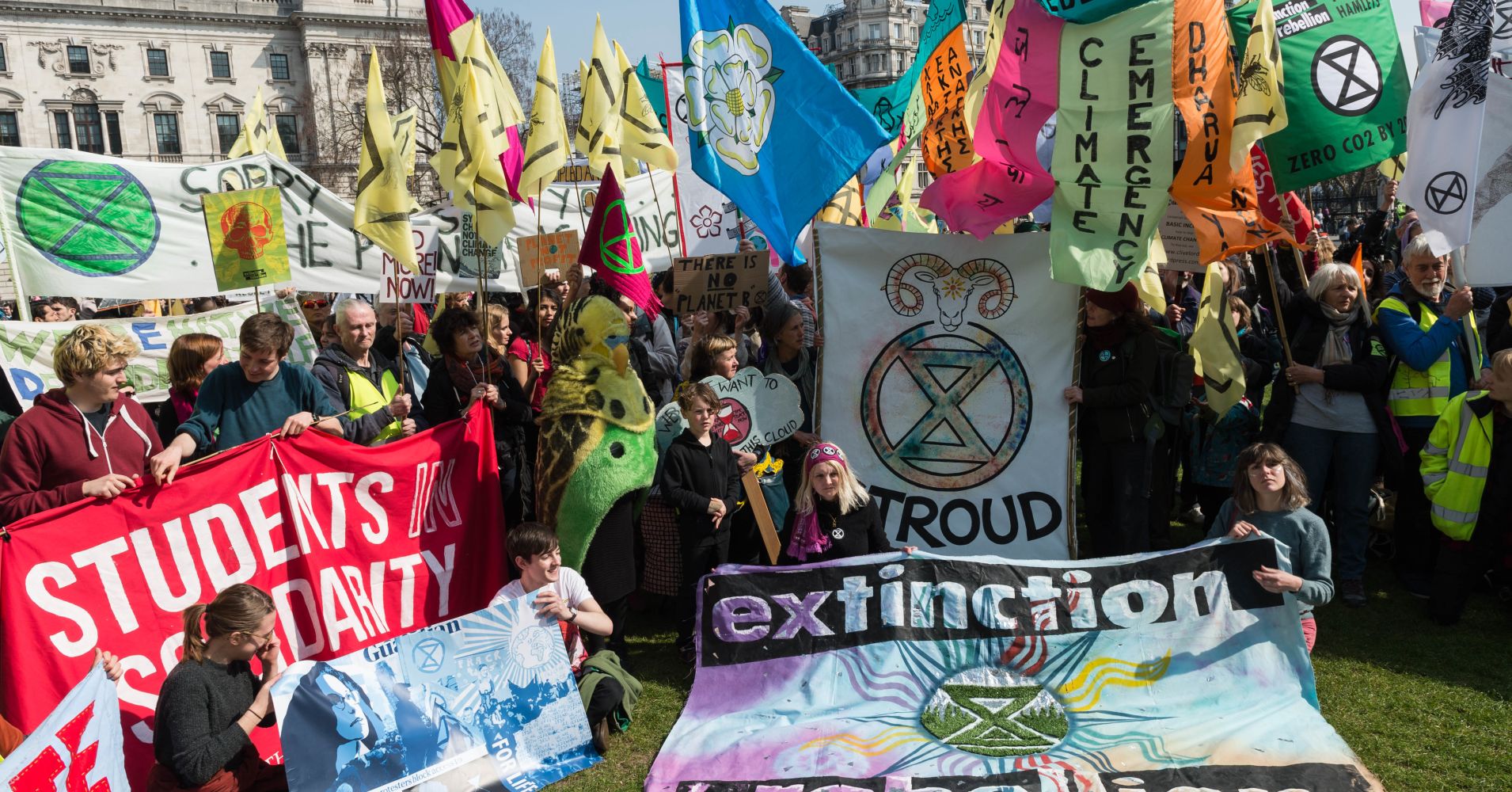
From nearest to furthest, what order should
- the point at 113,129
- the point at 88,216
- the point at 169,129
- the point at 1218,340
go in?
1. the point at 1218,340
2. the point at 88,216
3. the point at 113,129
4. the point at 169,129

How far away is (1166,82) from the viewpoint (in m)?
5.54

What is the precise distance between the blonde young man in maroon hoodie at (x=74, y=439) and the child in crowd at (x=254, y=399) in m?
0.38

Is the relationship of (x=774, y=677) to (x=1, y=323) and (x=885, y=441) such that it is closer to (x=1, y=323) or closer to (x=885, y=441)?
(x=885, y=441)

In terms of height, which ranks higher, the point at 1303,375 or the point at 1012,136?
the point at 1012,136

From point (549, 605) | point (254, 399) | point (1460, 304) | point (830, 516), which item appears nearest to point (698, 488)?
point (830, 516)

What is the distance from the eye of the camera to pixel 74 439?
494 cm

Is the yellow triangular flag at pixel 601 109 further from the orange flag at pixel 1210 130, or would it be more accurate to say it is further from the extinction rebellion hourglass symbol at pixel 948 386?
the orange flag at pixel 1210 130

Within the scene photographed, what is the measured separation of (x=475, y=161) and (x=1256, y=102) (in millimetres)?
4186

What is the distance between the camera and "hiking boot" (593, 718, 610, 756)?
16.5 ft

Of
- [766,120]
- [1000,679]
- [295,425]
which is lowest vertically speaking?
[1000,679]

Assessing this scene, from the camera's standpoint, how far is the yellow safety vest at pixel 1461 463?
19.9ft

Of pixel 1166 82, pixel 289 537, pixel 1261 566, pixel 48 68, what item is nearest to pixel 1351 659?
pixel 1261 566

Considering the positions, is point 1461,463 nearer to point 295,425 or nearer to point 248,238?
point 295,425

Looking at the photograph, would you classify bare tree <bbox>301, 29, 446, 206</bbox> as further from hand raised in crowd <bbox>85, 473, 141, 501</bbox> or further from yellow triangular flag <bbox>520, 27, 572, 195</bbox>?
hand raised in crowd <bbox>85, 473, 141, 501</bbox>
